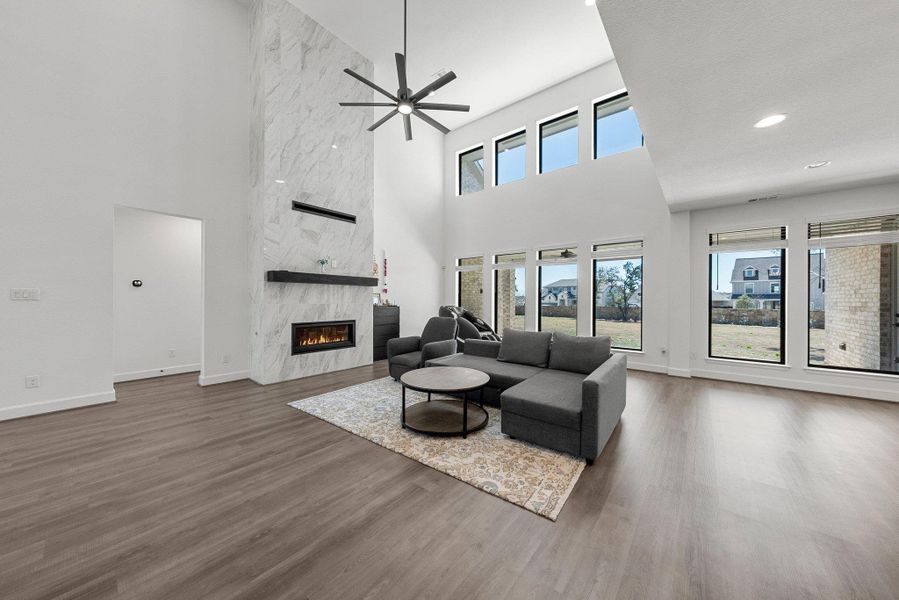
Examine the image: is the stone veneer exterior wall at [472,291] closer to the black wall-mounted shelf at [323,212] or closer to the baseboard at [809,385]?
the black wall-mounted shelf at [323,212]

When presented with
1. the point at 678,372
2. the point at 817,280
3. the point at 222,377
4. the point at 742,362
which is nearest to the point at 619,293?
the point at 678,372

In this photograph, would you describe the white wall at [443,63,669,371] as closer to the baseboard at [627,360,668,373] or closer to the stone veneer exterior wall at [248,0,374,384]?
the baseboard at [627,360,668,373]

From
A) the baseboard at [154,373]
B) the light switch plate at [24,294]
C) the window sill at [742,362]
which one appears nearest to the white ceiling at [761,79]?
the window sill at [742,362]

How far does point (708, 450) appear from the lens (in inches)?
109

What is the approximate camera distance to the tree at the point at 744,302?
5117mm

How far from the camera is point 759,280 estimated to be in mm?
5066

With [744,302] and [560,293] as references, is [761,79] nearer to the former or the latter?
[744,302]

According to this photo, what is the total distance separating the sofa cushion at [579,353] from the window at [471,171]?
5553mm

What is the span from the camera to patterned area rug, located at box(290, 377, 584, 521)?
2.16 metres

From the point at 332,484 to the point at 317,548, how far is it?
59 cm

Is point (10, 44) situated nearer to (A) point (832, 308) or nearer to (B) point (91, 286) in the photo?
(B) point (91, 286)

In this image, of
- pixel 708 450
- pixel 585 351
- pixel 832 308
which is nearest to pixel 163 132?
pixel 585 351

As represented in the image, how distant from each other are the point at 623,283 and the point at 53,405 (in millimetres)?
8168

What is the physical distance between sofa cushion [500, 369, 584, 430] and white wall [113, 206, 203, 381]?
16.6 ft
